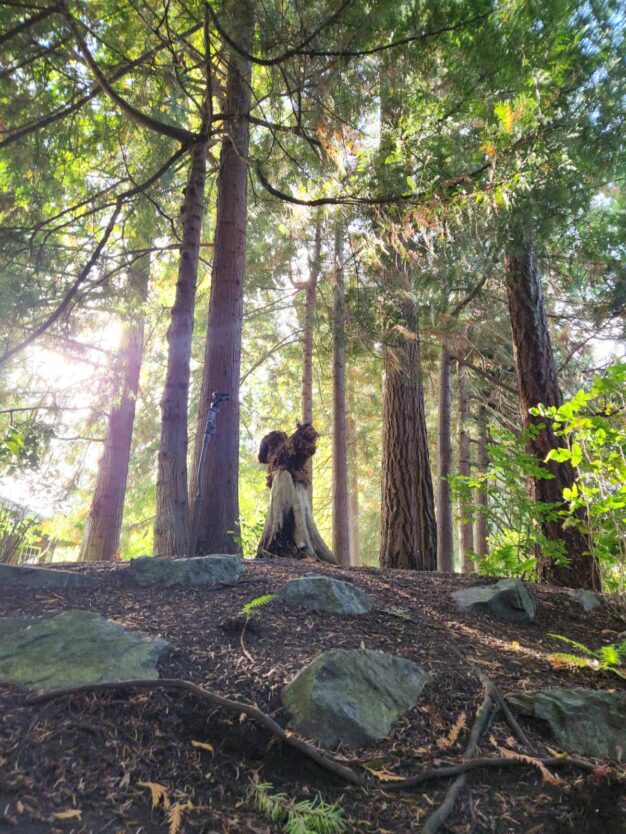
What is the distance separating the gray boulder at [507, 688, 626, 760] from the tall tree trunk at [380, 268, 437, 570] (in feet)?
14.1

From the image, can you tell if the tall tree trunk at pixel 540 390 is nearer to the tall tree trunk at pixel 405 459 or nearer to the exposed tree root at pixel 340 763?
the tall tree trunk at pixel 405 459

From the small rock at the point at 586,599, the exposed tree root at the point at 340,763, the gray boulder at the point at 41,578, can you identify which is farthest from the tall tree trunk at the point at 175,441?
the small rock at the point at 586,599

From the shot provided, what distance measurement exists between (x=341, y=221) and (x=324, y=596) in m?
3.74

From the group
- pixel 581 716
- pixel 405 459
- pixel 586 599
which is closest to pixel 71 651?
pixel 581 716

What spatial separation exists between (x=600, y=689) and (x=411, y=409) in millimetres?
5261

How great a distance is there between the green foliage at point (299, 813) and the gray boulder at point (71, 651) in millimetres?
761

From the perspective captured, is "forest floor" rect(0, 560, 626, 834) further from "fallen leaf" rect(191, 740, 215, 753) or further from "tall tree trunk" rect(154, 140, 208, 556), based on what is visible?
"tall tree trunk" rect(154, 140, 208, 556)

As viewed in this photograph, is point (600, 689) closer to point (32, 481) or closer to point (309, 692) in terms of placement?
point (309, 692)

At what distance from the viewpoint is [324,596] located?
10.7 feet

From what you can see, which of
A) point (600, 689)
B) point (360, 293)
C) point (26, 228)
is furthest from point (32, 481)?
point (600, 689)

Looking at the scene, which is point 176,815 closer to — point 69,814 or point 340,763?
point 69,814

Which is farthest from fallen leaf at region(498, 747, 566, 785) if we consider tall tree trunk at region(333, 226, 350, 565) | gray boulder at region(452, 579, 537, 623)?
tall tree trunk at region(333, 226, 350, 565)

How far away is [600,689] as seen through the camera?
2564mm

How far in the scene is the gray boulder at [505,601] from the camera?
3.58 meters
